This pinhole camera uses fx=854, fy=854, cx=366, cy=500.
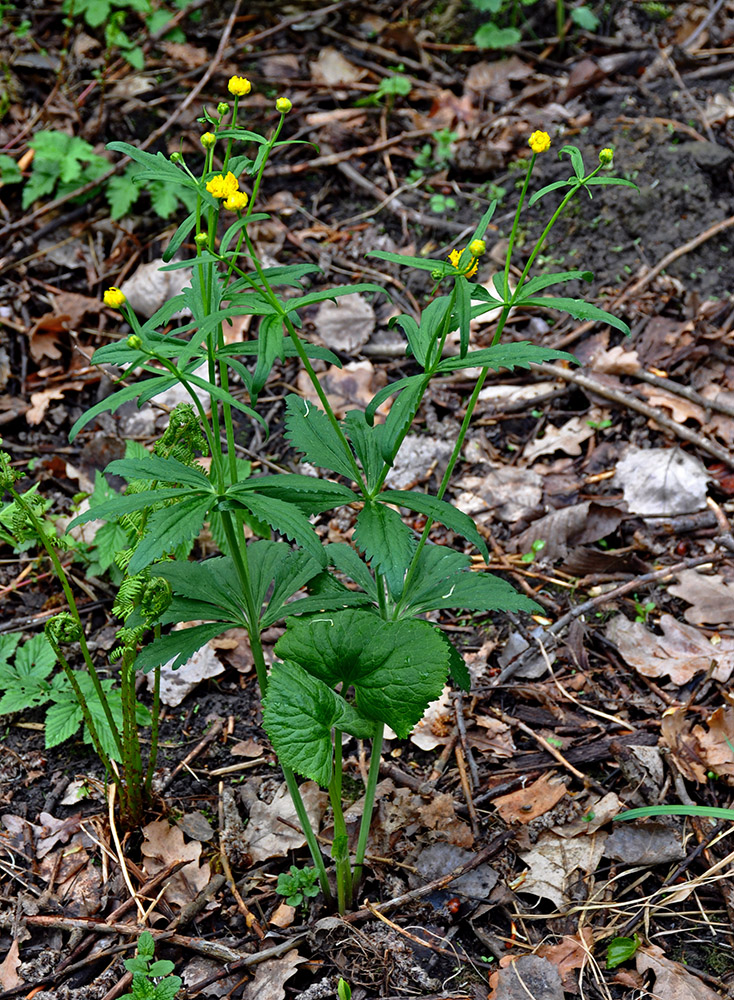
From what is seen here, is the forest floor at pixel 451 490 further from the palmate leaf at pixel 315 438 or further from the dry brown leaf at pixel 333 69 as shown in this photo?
the palmate leaf at pixel 315 438

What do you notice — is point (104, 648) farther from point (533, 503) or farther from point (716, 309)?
point (716, 309)

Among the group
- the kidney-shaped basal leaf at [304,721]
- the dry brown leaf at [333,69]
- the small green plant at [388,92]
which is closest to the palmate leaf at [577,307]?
the kidney-shaped basal leaf at [304,721]

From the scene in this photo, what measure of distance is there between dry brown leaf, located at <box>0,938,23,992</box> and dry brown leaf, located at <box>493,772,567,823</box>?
1285 millimetres

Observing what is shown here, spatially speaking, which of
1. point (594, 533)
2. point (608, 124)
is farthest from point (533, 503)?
point (608, 124)

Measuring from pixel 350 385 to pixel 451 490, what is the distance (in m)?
0.73

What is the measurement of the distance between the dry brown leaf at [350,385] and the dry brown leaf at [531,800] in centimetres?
176

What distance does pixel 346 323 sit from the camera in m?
4.02

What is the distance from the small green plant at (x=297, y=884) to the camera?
2188 mm

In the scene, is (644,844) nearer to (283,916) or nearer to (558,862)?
(558,862)

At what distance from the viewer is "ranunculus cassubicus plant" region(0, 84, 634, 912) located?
1.69m

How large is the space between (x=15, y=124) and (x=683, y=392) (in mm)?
3769

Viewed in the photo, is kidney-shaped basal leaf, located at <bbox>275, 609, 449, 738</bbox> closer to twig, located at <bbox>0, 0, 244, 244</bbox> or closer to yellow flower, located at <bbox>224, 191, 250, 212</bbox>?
yellow flower, located at <bbox>224, 191, 250, 212</bbox>

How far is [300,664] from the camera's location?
1906 millimetres

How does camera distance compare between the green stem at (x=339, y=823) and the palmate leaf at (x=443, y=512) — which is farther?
the green stem at (x=339, y=823)
